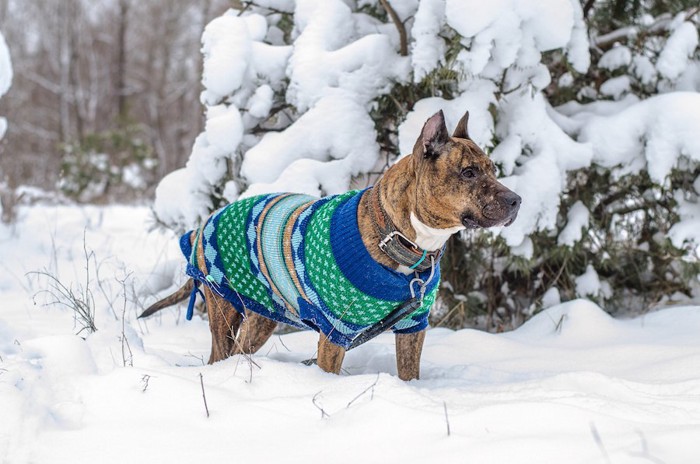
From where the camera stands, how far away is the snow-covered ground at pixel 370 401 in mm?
1922

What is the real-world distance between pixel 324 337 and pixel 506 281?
2072 millimetres

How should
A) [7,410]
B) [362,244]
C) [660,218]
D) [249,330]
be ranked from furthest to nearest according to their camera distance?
[660,218] → [249,330] → [362,244] → [7,410]

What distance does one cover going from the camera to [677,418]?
2223 mm

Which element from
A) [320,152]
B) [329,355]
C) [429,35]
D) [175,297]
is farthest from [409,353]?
[429,35]

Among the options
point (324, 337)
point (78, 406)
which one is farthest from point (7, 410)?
point (324, 337)

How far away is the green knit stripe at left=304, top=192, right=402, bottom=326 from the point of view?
2.70 metres

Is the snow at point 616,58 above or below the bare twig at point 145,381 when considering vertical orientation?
above

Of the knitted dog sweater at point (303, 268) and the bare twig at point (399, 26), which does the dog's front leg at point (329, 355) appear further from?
the bare twig at point (399, 26)

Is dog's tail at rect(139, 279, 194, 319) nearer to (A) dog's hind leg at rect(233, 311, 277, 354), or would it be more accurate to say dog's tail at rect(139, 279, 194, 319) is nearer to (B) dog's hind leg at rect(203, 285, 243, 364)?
(B) dog's hind leg at rect(203, 285, 243, 364)

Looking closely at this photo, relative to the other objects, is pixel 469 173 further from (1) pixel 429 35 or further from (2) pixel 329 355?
(1) pixel 429 35

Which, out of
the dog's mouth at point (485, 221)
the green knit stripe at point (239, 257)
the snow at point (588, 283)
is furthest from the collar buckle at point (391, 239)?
the snow at point (588, 283)

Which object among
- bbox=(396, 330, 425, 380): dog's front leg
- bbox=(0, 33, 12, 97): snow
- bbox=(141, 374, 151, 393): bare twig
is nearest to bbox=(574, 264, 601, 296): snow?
bbox=(396, 330, 425, 380): dog's front leg

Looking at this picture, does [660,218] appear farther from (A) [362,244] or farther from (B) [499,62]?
(A) [362,244]

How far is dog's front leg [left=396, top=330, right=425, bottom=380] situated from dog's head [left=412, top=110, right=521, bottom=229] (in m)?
0.60
